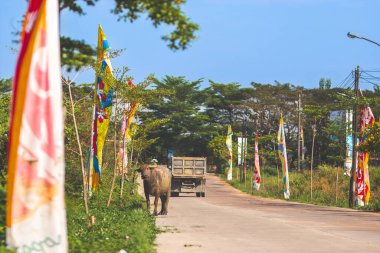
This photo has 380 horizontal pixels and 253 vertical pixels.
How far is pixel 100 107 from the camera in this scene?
2527 cm

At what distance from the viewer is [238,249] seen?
45.1 ft

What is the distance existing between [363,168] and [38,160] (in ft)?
104

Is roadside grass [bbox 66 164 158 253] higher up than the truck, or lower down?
lower down

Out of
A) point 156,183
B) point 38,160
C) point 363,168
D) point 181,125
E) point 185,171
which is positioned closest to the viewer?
point 38,160

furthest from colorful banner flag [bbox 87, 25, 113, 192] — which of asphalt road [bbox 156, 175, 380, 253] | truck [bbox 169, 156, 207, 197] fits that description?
truck [bbox 169, 156, 207, 197]

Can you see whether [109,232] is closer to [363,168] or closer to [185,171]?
[363,168]

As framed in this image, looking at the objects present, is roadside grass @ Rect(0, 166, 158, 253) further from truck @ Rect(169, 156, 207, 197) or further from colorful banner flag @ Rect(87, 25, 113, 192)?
truck @ Rect(169, 156, 207, 197)

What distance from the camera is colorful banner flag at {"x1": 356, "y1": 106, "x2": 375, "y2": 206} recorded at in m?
35.8

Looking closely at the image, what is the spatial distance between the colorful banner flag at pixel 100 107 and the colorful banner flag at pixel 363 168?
1422 cm

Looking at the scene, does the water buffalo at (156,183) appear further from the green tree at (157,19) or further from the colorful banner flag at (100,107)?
the green tree at (157,19)

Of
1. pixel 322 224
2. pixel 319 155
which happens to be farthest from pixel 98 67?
pixel 319 155

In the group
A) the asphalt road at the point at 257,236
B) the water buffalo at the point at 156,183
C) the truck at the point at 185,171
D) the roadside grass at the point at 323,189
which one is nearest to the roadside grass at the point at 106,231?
the asphalt road at the point at 257,236

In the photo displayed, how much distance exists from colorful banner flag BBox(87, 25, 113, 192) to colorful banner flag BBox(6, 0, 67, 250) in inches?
644

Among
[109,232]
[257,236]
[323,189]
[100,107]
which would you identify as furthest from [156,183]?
[323,189]
